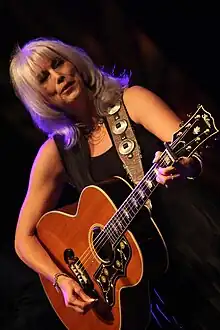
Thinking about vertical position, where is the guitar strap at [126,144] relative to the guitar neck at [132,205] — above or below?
above

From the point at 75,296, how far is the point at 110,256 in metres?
0.17

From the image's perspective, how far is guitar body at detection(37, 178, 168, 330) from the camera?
146 cm

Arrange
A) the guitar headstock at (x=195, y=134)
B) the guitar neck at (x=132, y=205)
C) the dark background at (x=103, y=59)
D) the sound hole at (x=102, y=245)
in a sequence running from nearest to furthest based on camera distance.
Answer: the guitar headstock at (x=195, y=134) < the guitar neck at (x=132, y=205) < the sound hole at (x=102, y=245) < the dark background at (x=103, y=59)

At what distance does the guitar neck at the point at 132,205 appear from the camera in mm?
1382

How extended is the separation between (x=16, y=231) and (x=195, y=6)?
0.85 m

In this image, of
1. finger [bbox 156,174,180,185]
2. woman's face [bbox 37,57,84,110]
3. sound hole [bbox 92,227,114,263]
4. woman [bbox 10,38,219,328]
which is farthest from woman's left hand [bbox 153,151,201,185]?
woman's face [bbox 37,57,84,110]

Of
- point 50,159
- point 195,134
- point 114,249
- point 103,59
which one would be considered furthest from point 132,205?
point 103,59

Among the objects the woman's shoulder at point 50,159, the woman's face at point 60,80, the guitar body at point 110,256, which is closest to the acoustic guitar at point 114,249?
the guitar body at point 110,256

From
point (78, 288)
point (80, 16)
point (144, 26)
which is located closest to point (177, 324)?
point (78, 288)

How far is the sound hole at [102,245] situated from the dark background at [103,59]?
32 cm

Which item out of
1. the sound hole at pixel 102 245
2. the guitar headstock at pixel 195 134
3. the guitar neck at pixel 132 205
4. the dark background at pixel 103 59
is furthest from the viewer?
the dark background at pixel 103 59

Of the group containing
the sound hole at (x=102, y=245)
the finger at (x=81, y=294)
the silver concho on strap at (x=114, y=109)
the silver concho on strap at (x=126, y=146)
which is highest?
the silver concho on strap at (x=114, y=109)

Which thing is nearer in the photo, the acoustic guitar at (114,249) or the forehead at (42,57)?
the acoustic guitar at (114,249)

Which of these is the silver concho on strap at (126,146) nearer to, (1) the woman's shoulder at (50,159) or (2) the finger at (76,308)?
(1) the woman's shoulder at (50,159)
